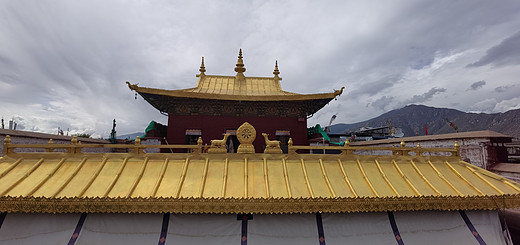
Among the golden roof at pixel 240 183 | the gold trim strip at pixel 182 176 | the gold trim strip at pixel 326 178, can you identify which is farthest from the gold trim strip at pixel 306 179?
the gold trim strip at pixel 182 176

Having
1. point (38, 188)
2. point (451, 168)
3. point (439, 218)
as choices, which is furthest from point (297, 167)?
point (38, 188)

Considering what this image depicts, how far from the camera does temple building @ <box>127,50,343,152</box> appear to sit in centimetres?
1105

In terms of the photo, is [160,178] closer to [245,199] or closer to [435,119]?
[245,199]

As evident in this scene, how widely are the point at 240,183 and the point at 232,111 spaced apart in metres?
7.28

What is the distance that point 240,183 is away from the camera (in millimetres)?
4922

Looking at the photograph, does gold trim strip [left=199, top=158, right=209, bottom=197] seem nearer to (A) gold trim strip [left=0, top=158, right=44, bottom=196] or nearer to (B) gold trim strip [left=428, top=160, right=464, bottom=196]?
(A) gold trim strip [left=0, top=158, right=44, bottom=196]

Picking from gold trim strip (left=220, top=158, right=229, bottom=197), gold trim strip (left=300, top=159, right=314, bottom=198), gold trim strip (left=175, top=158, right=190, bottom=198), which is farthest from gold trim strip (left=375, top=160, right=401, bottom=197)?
gold trim strip (left=175, top=158, right=190, bottom=198)

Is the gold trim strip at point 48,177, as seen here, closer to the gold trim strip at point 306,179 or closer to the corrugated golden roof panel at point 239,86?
the gold trim strip at point 306,179

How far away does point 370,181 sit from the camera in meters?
5.20

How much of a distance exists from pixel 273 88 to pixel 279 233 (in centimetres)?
964

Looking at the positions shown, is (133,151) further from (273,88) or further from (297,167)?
(273,88)

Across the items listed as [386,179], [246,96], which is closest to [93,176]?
[386,179]

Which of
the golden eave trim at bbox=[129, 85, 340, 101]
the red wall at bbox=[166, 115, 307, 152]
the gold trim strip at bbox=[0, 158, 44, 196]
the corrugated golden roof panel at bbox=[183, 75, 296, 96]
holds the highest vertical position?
the corrugated golden roof panel at bbox=[183, 75, 296, 96]

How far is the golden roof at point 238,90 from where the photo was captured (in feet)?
35.3
